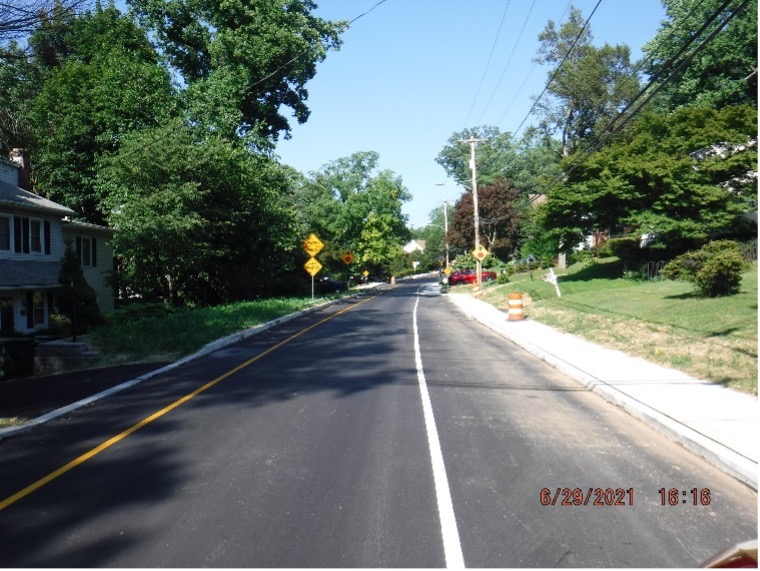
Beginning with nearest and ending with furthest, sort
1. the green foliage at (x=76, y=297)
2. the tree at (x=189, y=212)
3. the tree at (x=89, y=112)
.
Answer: the green foliage at (x=76, y=297) → the tree at (x=189, y=212) → the tree at (x=89, y=112)

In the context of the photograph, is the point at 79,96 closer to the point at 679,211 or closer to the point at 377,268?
the point at 679,211

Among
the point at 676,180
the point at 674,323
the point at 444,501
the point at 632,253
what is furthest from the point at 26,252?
the point at 632,253

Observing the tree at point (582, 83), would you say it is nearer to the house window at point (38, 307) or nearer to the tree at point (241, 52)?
the tree at point (241, 52)

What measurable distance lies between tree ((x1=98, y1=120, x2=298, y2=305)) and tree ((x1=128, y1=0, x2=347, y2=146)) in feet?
8.29

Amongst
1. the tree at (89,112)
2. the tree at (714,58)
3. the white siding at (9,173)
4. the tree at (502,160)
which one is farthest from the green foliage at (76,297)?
the tree at (502,160)

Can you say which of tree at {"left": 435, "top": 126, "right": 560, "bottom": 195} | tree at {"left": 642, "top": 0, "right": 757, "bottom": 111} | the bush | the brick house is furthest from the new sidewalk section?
tree at {"left": 435, "top": 126, "right": 560, "bottom": 195}

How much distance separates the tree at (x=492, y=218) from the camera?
208 ft

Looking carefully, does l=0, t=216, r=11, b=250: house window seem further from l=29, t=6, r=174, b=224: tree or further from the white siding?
l=29, t=6, r=174, b=224: tree

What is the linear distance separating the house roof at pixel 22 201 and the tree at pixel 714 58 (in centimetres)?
3483

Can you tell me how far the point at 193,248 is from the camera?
29.4 meters

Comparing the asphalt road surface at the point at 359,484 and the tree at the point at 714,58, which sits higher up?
the tree at the point at 714,58

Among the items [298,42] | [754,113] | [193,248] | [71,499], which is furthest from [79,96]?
[71,499]

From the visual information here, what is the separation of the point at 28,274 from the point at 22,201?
2.70 m

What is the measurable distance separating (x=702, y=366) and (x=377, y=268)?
265 ft
